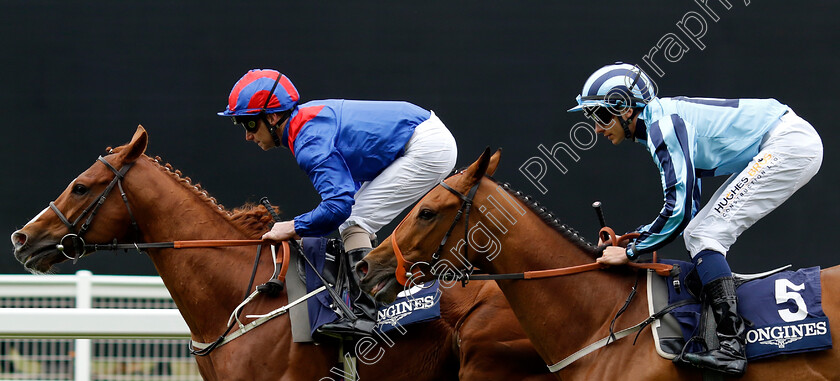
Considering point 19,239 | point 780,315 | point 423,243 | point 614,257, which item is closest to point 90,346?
point 19,239

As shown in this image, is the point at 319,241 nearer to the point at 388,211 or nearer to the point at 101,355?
the point at 388,211

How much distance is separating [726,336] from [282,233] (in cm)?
177

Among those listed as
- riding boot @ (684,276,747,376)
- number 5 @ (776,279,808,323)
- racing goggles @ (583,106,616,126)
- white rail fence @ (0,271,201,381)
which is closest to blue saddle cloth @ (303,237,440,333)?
racing goggles @ (583,106,616,126)

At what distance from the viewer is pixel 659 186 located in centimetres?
614

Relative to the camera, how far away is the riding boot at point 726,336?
293 cm

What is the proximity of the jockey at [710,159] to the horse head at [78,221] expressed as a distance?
1.94 m

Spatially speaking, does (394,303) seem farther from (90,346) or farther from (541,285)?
(90,346)

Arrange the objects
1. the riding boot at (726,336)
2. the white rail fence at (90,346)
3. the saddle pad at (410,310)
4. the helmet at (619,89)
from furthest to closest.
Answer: the white rail fence at (90,346) → the saddle pad at (410,310) → the helmet at (619,89) → the riding boot at (726,336)

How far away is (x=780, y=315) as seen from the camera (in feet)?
9.82

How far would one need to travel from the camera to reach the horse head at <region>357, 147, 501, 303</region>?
319cm

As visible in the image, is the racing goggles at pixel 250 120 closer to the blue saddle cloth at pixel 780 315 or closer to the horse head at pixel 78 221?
the horse head at pixel 78 221

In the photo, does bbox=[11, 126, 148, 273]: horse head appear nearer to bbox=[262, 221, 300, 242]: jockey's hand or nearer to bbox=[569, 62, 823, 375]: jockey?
bbox=[262, 221, 300, 242]: jockey's hand

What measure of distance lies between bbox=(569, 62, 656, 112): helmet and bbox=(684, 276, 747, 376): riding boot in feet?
2.45

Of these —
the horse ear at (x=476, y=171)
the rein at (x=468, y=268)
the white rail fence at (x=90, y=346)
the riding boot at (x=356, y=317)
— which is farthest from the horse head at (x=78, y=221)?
the horse ear at (x=476, y=171)
